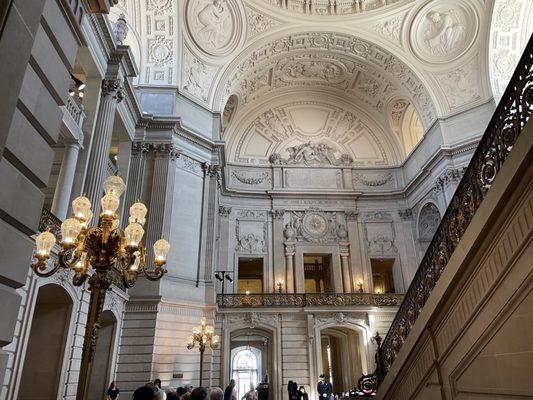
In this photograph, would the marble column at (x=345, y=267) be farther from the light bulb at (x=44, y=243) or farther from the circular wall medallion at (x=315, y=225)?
the light bulb at (x=44, y=243)

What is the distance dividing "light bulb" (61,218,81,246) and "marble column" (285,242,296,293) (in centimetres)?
1471

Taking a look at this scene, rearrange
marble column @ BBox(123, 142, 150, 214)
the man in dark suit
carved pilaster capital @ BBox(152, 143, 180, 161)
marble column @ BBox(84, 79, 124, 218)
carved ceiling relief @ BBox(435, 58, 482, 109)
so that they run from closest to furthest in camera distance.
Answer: marble column @ BBox(84, 79, 124, 218)
the man in dark suit
marble column @ BBox(123, 142, 150, 214)
carved pilaster capital @ BBox(152, 143, 180, 161)
carved ceiling relief @ BBox(435, 58, 482, 109)

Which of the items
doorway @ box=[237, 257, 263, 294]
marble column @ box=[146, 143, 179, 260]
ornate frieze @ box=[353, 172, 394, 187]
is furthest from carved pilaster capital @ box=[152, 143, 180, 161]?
ornate frieze @ box=[353, 172, 394, 187]

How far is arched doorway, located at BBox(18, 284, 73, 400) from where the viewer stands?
830 centimetres

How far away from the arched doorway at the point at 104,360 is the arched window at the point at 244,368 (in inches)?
453

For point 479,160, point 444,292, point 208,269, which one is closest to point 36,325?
point 208,269

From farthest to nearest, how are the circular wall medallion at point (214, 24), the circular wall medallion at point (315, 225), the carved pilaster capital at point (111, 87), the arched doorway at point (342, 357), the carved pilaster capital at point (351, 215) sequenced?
the carved pilaster capital at point (351, 215), the circular wall medallion at point (315, 225), the arched doorway at point (342, 357), the circular wall medallion at point (214, 24), the carved pilaster capital at point (111, 87)

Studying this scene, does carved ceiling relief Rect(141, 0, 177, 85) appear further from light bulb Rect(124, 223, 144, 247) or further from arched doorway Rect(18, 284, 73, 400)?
light bulb Rect(124, 223, 144, 247)

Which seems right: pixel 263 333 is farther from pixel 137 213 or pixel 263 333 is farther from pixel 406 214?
pixel 137 213

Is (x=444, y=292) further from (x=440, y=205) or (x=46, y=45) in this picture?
(x=440, y=205)

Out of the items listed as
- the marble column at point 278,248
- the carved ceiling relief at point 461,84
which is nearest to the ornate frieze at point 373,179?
the marble column at point 278,248

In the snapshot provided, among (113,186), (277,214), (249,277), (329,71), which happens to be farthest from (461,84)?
(113,186)

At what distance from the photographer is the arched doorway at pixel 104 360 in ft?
36.8

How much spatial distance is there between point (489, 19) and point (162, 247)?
17.2m
